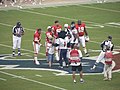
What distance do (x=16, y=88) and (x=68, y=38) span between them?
4.95 meters

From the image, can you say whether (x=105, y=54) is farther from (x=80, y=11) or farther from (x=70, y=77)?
(x=80, y=11)

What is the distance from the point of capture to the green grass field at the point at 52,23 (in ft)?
83.0

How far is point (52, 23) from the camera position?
39.3 m

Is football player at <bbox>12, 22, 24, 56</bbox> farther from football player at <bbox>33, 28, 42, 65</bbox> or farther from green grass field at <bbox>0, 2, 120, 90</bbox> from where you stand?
football player at <bbox>33, 28, 42, 65</bbox>

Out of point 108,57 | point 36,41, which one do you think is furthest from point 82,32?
point 108,57

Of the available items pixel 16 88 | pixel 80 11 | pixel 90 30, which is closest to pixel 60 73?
pixel 16 88

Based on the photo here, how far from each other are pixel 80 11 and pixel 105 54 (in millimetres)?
17934

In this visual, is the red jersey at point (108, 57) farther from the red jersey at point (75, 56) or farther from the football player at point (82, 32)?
the football player at point (82, 32)

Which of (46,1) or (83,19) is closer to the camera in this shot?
(83,19)

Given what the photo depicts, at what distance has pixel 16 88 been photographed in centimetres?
2483

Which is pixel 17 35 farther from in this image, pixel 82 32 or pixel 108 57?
pixel 108 57

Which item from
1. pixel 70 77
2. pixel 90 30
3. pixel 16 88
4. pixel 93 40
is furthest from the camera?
pixel 90 30

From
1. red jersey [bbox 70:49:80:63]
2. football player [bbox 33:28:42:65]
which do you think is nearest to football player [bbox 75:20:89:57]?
football player [bbox 33:28:42:65]

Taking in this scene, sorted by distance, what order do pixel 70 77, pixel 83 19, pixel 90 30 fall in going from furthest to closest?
pixel 83 19, pixel 90 30, pixel 70 77
